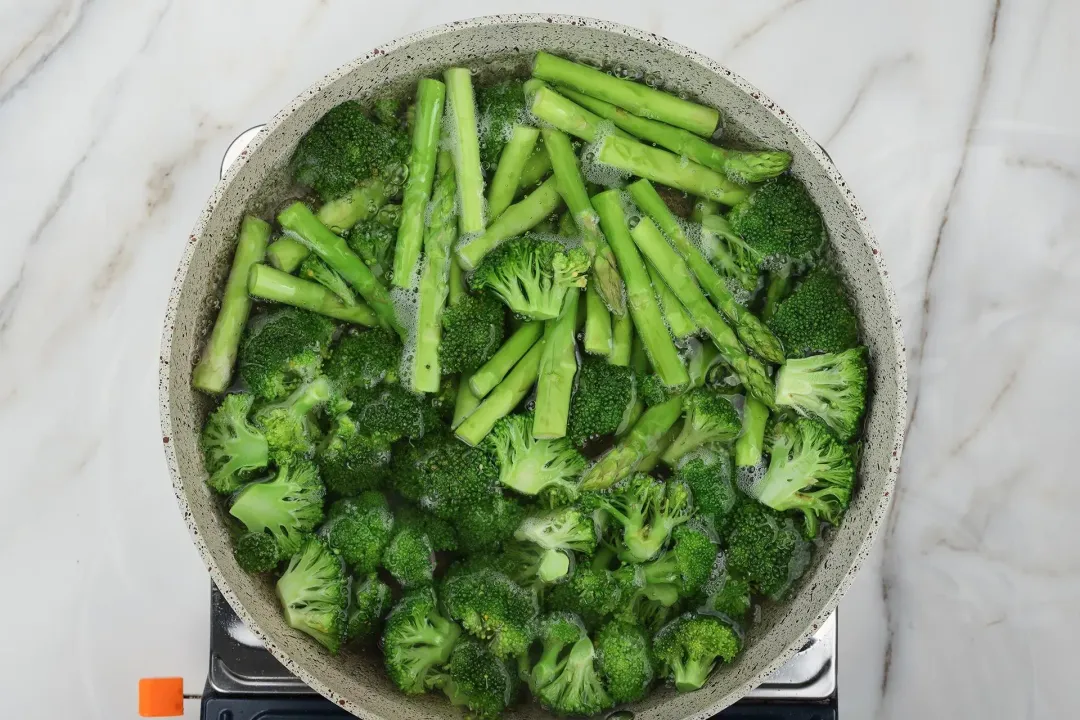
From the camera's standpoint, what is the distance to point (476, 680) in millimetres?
1821

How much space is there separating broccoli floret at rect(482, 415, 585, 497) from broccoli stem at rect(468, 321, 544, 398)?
84 mm

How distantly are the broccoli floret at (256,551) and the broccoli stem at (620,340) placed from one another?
81 centimetres

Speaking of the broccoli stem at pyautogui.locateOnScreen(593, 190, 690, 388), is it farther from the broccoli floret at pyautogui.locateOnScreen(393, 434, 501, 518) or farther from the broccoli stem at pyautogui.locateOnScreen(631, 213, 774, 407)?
the broccoli floret at pyautogui.locateOnScreen(393, 434, 501, 518)

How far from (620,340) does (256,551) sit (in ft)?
2.87

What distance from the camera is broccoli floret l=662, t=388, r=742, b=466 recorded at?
191 centimetres

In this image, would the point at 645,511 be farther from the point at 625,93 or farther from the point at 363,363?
the point at 625,93

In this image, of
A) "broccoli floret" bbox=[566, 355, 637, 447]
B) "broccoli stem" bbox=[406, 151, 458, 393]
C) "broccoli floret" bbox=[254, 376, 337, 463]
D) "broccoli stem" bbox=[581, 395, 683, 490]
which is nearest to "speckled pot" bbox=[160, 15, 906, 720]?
"broccoli floret" bbox=[254, 376, 337, 463]

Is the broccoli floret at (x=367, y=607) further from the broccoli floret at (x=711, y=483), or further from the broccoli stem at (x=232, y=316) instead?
the broccoli floret at (x=711, y=483)

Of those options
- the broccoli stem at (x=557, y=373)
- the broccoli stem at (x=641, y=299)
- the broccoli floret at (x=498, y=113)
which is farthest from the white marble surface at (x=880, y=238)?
the broccoli stem at (x=557, y=373)

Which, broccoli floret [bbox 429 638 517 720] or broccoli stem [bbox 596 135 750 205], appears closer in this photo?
broccoli floret [bbox 429 638 517 720]

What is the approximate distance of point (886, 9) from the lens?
2.26m

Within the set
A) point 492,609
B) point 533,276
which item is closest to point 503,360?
point 533,276
